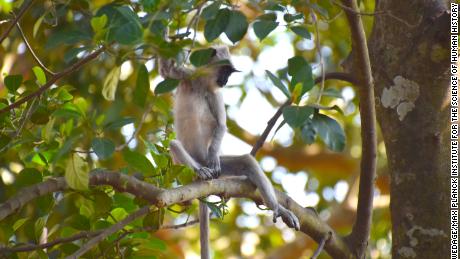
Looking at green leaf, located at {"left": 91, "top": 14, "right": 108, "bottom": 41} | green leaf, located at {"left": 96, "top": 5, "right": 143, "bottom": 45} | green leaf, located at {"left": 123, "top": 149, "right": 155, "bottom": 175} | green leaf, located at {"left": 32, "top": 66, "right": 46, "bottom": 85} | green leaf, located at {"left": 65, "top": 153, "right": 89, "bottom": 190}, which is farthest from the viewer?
green leaf, located at {"left": 32, "top": 66, "right": 46, "bottom": 85}

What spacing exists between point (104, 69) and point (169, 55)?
4.54 meters

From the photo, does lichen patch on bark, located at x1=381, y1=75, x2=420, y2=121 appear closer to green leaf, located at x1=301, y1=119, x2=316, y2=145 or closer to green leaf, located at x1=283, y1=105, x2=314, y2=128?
green leaf, located at x1=301, y1=119, x2=316, y2=145

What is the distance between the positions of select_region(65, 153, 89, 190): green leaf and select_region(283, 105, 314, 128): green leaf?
0.82m

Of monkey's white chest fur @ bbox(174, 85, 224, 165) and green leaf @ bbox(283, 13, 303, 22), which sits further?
monkey's white chest fur @ bbox(174, 85, 224, 165)

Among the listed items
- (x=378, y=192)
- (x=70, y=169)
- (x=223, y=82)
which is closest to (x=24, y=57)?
(x=223, y=82)

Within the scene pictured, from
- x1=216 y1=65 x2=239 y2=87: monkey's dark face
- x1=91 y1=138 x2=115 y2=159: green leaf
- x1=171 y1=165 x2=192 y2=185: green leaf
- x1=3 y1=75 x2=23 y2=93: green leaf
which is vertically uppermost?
x1=91 y1=138 x2=115 y2=159: green leaf

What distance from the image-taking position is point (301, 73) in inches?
122

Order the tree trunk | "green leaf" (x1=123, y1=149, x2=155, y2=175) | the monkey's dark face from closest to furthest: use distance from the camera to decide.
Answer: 1. "green leaf" (x1=123, y1=149, x2=155, y2=175)
2. the tree trunk
3. the monkey's dark face

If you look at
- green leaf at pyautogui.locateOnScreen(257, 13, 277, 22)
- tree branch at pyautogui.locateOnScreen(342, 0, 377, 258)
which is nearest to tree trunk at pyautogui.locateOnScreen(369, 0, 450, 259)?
tree branch at pyautogui.locateOnScreen(342, 0, 377, 258)

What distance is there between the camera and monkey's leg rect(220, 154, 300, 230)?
3.74 m

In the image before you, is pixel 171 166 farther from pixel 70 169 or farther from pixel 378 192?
pixel 378 192

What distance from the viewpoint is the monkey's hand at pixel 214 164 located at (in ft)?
13.9

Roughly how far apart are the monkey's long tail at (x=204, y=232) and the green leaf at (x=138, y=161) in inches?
29.8

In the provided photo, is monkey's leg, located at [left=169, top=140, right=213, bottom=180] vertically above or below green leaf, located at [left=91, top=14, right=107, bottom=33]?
below
